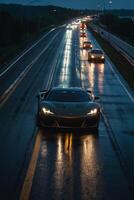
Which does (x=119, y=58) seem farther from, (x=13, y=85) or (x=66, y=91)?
(x=66, y=91)

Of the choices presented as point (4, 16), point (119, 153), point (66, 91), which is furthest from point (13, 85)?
point (4, 16)

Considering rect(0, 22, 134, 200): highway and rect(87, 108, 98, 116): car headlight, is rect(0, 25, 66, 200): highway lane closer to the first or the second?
rect(0, 22, 134, 200): highway

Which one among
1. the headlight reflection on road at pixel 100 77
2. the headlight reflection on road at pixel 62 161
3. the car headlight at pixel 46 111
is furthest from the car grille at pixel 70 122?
the headlight reflection on road at pixel 100 77

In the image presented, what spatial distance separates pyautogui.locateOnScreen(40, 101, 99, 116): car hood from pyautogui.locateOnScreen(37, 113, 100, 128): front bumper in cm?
14

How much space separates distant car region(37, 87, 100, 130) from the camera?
17.5 metres

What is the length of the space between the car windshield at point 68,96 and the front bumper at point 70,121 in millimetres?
1140

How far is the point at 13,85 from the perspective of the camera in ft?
110

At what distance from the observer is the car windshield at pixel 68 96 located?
18.7m

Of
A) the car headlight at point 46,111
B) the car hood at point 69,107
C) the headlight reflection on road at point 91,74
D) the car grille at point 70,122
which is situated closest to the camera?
the car grille at point 70,122

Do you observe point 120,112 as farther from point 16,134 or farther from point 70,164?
point 70,164

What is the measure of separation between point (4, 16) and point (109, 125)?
276 feet

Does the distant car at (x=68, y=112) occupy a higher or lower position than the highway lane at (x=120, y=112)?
higher

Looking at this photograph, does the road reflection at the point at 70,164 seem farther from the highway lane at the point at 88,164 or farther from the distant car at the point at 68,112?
the distant car at the point at 68,112

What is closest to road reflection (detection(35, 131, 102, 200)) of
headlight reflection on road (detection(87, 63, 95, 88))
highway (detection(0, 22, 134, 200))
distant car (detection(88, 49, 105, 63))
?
highway (detection(0, 22, 134, 200))
